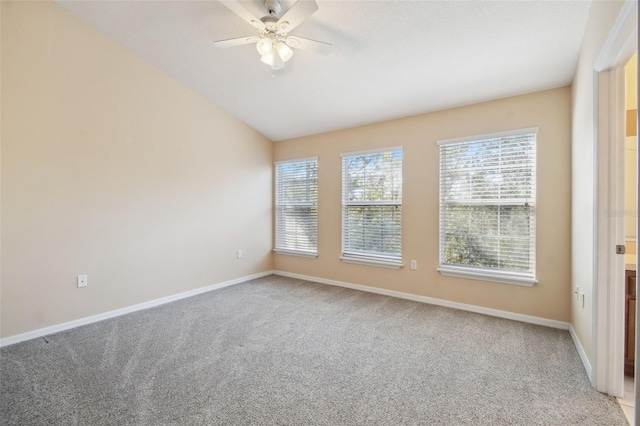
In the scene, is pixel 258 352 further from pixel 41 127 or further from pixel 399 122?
pixel 399 122

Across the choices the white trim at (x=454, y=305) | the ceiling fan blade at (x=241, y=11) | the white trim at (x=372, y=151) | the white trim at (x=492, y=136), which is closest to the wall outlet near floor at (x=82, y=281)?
the white trim at (x=454, y=305)

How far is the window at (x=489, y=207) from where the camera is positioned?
307 cm

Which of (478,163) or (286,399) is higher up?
(478,163)

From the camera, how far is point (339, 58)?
295 centimetres

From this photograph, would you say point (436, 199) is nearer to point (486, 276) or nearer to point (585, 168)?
point (486, 276)

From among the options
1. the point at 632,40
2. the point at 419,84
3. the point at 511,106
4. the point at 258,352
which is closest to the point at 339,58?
the point at 419,84

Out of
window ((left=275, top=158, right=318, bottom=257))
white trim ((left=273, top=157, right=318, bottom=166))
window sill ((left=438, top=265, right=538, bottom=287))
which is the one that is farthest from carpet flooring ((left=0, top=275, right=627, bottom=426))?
white trim ((left=273, top=157, right=318, bottom=166))

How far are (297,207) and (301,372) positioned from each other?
3146mm

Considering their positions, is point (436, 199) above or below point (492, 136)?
below

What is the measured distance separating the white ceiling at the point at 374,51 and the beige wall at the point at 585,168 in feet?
0.81

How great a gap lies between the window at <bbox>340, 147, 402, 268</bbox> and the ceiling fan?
6.51 ft

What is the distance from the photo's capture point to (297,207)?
5000 mm

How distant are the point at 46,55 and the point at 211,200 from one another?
2.25m

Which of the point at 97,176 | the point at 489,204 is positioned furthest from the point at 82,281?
the point at 489,204
